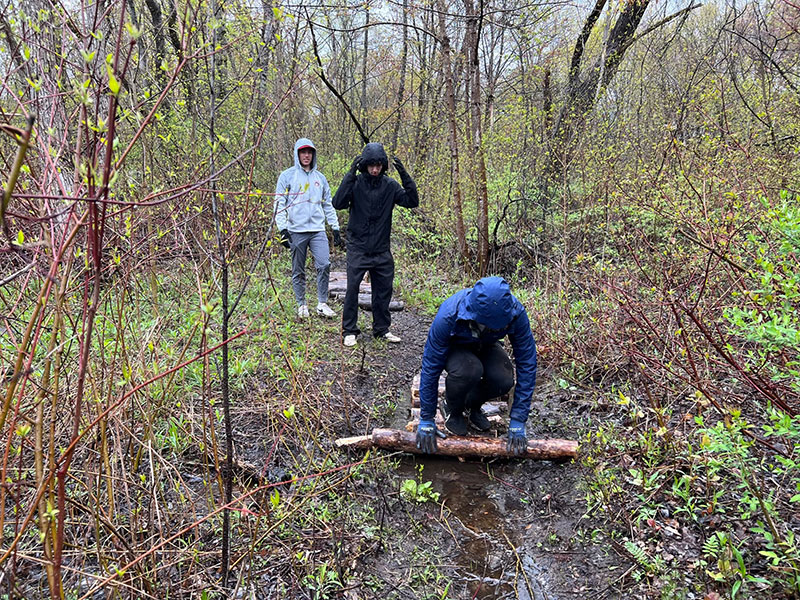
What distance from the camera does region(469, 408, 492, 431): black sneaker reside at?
3.75 m

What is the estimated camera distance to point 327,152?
11.4 m

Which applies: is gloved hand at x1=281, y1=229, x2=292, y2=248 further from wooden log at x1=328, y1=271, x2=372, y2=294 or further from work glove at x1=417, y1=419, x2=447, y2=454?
work glove at x1=417, y1=419, x2=447, y2=454

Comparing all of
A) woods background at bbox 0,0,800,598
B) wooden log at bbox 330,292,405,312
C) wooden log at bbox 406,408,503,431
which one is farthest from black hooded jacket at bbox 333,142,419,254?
wooden log at bbox 406,408,503,431

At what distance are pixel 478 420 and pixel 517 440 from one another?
0.55m

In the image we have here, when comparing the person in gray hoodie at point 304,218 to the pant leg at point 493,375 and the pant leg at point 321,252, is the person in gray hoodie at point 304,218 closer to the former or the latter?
the pant leg at point 321,252

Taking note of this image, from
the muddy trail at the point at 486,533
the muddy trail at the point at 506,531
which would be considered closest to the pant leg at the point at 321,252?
the muddy trail at the point at 486,533

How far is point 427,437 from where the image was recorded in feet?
10.8

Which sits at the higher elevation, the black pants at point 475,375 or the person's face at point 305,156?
the person's face at point 305,156

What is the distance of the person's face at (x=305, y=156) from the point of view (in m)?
5.31

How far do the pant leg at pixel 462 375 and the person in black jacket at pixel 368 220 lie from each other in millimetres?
1785

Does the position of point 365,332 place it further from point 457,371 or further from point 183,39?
point 183,39

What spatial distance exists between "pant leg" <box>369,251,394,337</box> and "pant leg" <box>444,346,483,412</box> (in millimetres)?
1825

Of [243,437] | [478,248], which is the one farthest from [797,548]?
[478,248]

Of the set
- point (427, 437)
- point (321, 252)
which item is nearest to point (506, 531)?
point (427, 437)
